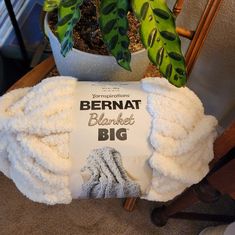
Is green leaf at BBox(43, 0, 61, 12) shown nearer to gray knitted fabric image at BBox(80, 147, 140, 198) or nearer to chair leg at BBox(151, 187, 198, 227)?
gray knitted fabric image at BBox(80, 147, 140, 198)

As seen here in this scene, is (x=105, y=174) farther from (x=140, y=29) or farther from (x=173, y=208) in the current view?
(x=173, y=208)

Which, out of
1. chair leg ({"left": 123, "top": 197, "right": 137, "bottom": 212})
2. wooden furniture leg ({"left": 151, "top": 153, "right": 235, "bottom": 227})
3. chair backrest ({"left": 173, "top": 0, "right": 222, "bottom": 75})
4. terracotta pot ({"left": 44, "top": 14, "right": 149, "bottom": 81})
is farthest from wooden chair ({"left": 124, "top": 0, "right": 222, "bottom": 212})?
chair leg ({"left": 123, "top": 197, "right": 137, "bottom": 212})

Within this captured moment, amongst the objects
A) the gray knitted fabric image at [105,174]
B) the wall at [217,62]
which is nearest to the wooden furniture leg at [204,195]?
the gray knitted fabric image at [105,174]

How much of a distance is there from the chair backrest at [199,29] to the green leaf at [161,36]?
0.17 metres

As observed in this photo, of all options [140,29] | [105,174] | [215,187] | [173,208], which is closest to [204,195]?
[215,187]

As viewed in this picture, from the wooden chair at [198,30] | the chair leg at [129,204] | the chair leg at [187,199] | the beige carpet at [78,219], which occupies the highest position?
the wooden chair at [198,30]

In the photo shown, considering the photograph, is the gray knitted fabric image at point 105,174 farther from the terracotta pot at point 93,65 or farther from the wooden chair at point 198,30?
the wooden chair at point 198,30

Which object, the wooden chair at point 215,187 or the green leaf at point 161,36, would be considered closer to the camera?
the green leaf at point 161,36

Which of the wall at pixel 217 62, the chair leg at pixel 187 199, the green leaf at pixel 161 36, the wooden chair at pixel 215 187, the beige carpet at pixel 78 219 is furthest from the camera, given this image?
the beige carpet at pixel 78 219

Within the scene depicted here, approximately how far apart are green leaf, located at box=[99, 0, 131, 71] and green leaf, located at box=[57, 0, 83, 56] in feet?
0.13

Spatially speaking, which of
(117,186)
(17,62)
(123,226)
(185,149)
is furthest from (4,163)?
(17,62)

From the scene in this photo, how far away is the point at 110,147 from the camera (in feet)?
1.77

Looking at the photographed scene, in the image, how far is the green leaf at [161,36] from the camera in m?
0.50

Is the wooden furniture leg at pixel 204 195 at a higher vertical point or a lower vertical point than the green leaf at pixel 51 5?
lower
